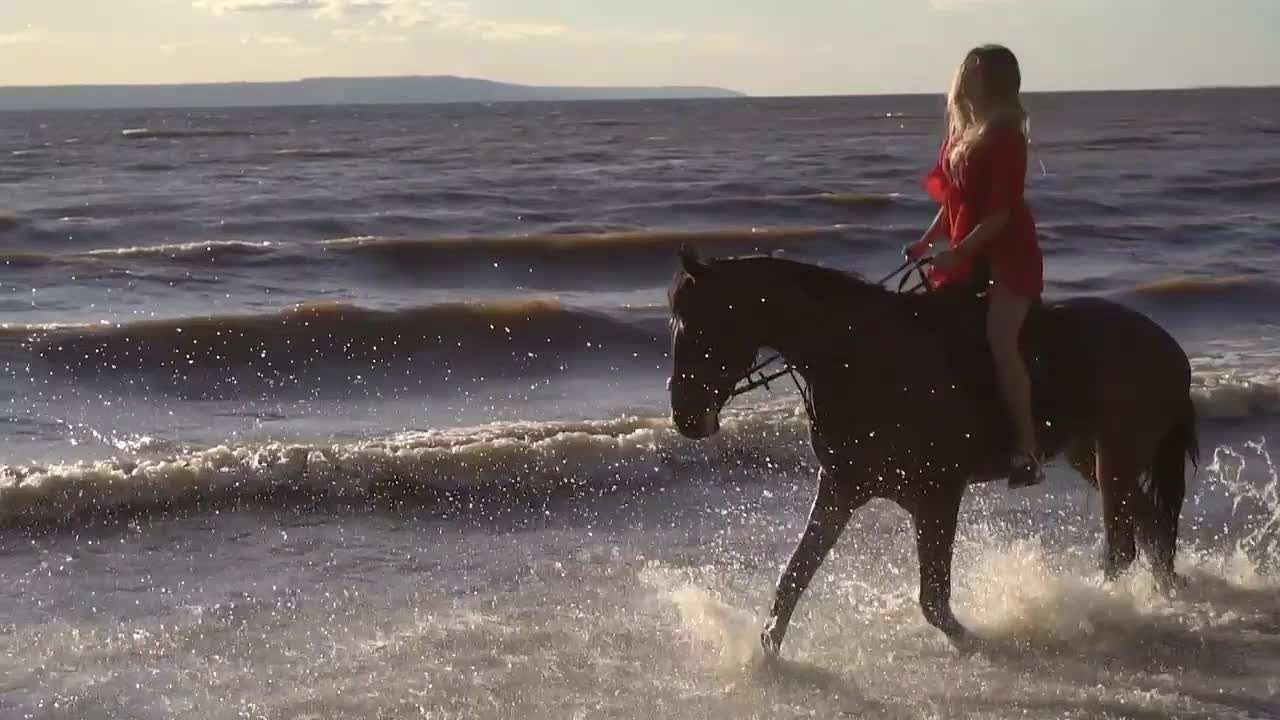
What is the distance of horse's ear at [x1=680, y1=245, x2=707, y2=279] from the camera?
17.6ft

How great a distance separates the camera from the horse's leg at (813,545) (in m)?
5.94

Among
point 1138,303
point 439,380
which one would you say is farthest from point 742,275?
point 1138,303

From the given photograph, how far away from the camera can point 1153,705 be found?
576 cm

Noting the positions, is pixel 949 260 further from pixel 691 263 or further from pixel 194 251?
pixel 194 251

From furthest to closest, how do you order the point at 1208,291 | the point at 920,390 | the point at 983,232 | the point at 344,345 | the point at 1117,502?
the point at 1208,291 → the point at 344,345 → the point at 1117,502 → the point at 920,390 → the point at 983,232

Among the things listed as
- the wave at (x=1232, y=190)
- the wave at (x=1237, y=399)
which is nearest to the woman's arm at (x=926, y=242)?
the wave at (x=1237, y=399)

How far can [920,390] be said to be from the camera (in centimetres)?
593

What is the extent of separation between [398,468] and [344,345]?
5676mm

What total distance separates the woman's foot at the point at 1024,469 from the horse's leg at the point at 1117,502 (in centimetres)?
59

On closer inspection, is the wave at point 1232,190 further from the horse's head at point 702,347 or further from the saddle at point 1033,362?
the horse's head at point 702,347

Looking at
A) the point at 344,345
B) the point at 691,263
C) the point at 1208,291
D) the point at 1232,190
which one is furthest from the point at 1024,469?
the point at 1232,190

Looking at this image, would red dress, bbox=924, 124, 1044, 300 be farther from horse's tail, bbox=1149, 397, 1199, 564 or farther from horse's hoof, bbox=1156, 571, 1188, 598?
horse's hoof, bbox=1156, 571, 1188, 598

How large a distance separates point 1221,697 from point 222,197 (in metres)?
30.8

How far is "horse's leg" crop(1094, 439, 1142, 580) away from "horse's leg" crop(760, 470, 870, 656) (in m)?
1.38
